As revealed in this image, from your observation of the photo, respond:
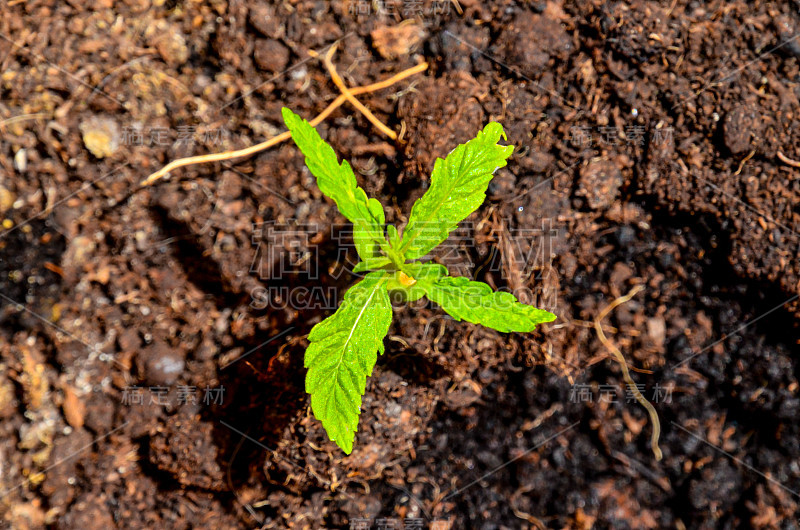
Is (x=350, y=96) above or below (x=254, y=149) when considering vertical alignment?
above

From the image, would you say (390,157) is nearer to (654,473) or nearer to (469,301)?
(469,301)

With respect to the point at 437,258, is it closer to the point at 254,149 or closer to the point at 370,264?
the point at 370,264

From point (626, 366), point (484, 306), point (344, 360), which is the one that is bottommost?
point (626, 366)

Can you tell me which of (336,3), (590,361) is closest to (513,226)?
(590,361)

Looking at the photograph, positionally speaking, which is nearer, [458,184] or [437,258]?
[458,184]

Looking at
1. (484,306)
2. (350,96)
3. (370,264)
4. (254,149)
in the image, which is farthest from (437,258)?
(254,149)

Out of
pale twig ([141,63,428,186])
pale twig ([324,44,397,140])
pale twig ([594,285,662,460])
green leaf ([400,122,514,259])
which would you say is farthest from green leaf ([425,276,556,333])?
pale twig ([141,63,428,186])

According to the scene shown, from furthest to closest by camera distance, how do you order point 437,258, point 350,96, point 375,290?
point 350,96, point 437,258, point 375,290
